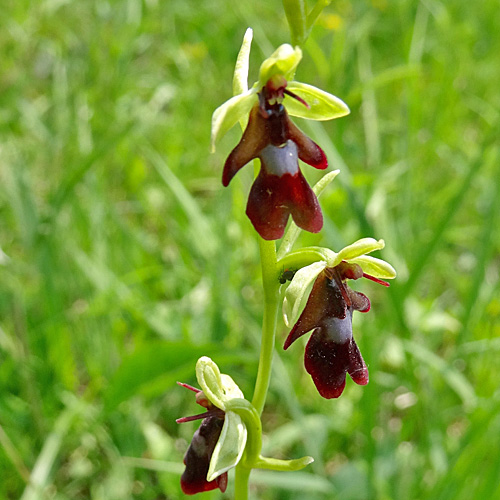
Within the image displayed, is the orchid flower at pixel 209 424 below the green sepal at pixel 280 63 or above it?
below

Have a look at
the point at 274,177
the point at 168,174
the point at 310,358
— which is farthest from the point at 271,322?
the point at 168,174

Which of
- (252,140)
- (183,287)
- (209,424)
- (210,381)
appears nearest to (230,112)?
(252,140)

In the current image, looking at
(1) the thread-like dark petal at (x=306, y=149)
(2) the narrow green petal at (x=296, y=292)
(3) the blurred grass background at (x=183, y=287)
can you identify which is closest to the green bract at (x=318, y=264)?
(2) the narrow green petal at (x=296, y=292)

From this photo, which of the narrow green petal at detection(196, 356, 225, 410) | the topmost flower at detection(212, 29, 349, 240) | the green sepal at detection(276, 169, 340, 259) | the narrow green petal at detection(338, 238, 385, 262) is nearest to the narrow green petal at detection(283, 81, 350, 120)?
the topmost flower at detection(212, 29, 349, 240)

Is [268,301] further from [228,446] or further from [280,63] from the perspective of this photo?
[280,63]

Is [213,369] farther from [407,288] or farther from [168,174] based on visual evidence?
[168,174]

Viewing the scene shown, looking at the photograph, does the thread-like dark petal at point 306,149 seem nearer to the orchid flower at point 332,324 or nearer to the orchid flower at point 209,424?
the orchid flower at point 332,324
